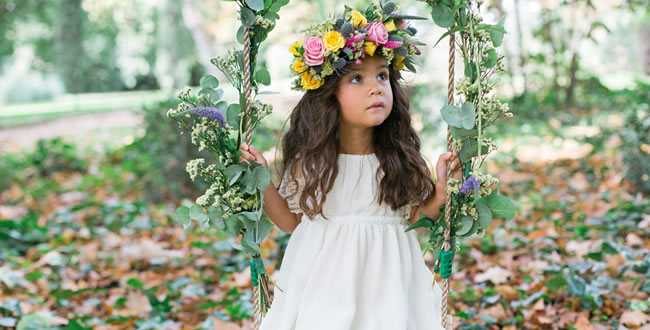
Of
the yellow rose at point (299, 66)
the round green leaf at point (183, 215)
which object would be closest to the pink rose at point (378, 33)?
the yellow rose at point (299, 66)

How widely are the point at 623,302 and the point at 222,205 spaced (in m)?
2.12

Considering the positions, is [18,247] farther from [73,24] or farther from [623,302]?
[73,24]

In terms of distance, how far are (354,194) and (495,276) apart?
63.5 inches

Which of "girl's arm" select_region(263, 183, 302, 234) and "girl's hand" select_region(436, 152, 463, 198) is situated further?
"girl's arm" select_region(263, 183, 302, 234)

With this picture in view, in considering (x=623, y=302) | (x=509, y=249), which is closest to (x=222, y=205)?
(x=623, y=302)

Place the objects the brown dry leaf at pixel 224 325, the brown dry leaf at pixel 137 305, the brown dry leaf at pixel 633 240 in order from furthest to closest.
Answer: the brown dry leaf at pixel 633 240 < the brown dry leaf at pixel 137 305 < the brown dry leaf at pixel 224 325

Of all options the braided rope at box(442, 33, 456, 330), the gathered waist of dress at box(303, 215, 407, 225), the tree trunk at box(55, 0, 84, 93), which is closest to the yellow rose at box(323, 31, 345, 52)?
the braided rope at box(442, 33, 456, 330)

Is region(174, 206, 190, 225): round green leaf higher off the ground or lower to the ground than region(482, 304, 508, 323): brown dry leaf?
higher

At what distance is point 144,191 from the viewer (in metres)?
5.79

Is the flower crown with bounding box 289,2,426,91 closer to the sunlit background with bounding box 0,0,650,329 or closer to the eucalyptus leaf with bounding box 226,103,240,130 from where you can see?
the sunlit background with bounding box 0,0,650,329

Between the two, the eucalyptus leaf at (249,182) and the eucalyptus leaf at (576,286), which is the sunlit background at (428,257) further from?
the eucalyptus leaf at (249,182)

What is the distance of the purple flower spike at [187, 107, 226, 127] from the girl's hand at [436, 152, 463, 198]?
73cm

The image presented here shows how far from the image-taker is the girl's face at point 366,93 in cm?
193

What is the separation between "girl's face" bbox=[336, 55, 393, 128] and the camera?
1.93m
